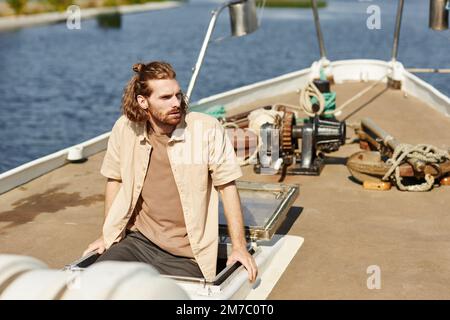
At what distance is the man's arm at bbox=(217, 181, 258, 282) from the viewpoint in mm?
3732

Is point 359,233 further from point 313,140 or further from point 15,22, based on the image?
point 15,22

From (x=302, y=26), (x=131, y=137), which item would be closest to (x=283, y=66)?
(x=302, y=26)

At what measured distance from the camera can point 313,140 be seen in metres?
6.91

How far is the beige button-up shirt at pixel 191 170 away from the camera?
12.1 feet

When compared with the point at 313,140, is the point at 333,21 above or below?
below

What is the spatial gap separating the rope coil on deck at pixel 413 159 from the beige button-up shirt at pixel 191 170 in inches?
111

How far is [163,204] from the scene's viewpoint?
3.81 metres

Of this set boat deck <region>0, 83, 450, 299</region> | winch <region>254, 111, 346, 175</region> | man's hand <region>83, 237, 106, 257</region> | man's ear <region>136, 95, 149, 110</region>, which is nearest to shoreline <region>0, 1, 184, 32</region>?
winch <region>254, 111, 346, 175</region>

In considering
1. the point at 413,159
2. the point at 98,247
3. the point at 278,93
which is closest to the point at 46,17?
the point at 278,93

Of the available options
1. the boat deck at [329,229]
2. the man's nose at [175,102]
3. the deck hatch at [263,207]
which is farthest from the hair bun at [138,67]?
the boat deck at [329,229]

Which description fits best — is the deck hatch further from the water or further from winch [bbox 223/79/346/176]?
the water

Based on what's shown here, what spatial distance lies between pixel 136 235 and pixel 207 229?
399 mm

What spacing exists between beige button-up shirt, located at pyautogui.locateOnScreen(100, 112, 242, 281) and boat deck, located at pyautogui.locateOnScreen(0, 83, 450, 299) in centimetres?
68

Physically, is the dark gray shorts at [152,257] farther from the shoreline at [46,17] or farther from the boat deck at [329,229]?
the shoreline at [46,17]
